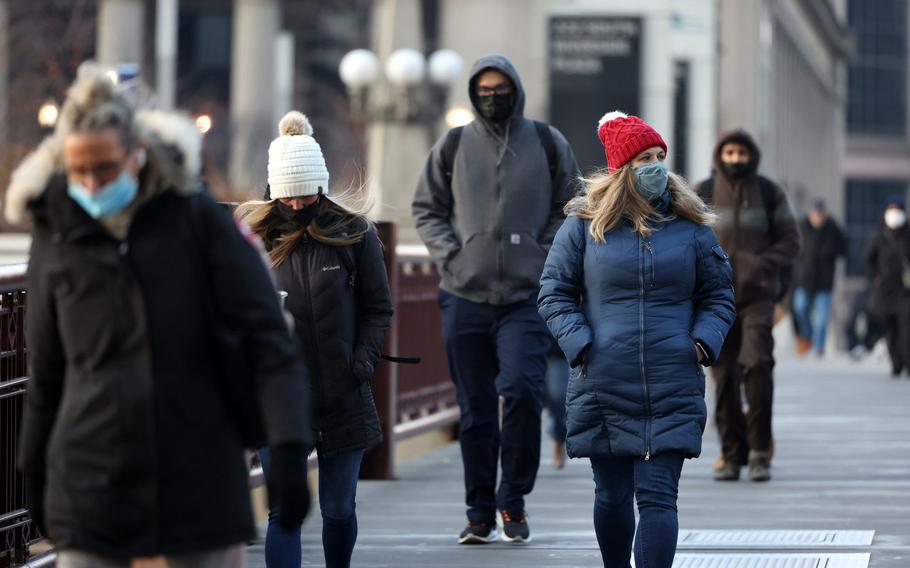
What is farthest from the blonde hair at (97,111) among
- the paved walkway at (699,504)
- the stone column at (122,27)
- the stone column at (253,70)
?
the stone column at (253,70)

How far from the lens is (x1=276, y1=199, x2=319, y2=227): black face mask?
7.22m

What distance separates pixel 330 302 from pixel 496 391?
2.34 m

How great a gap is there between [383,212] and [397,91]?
61.0 inches

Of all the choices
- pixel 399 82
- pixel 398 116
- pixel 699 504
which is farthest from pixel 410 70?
pixel 699 504

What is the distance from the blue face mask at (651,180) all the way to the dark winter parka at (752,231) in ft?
14.4

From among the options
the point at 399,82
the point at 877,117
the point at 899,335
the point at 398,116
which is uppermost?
the point at 877,117

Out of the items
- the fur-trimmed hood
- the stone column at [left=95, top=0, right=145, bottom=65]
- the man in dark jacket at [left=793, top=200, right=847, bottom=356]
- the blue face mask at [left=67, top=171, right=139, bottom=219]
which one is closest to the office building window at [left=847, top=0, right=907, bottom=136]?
the stone column at [left=95, top=0, right=145, bottom=65]

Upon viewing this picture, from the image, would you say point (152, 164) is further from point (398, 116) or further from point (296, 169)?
point (398, 116)

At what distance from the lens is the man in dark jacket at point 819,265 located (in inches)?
1091

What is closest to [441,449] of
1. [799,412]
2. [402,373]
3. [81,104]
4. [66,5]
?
[402,373]

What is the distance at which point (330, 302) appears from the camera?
7.16m

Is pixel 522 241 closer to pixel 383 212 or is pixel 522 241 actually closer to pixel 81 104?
pixel 81 104

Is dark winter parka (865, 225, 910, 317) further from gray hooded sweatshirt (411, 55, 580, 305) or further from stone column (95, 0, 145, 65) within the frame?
stone column (95, 0, 145, 65)

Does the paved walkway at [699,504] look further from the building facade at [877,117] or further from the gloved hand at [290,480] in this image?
the building facade at [877,117]
